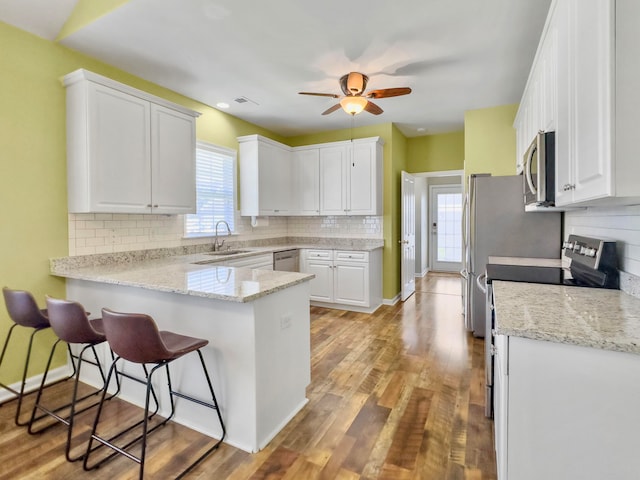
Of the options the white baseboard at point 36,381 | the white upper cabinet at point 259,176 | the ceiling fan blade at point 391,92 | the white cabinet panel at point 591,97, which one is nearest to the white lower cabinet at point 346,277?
the white upper cabinet at point 259,176

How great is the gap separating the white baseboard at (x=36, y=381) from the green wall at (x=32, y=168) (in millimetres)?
49

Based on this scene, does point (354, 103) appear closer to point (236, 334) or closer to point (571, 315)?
point (236, 334)

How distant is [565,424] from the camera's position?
3.54 feet

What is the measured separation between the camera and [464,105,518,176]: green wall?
13.4ft

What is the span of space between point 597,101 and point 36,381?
3.81 m

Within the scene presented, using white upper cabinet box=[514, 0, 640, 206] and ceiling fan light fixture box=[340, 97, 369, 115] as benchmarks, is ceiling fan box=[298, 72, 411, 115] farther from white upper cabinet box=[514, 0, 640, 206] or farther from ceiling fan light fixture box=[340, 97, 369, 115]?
white upper cabinet box=[514, 0, 640, 206]

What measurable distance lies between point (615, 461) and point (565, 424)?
5.9 inches

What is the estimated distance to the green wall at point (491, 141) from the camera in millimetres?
4090

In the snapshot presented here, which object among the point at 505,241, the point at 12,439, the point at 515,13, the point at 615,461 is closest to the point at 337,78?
the point at 515,13

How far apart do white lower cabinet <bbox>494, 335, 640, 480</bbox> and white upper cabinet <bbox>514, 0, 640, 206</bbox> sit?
548 mm

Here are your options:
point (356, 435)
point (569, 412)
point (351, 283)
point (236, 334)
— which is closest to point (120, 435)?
point (236, 334)

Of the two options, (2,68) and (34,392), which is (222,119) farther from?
(34,392)

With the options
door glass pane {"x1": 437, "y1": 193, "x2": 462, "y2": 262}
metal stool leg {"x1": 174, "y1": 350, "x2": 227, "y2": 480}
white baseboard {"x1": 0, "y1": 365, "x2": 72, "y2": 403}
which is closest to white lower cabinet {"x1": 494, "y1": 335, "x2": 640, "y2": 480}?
metal stool leg {"x1": 174, "y1": 350, "x2": 227, "y2": 480}

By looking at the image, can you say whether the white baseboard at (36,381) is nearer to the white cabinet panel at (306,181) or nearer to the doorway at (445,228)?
the white cabinet panel at (306,181)
